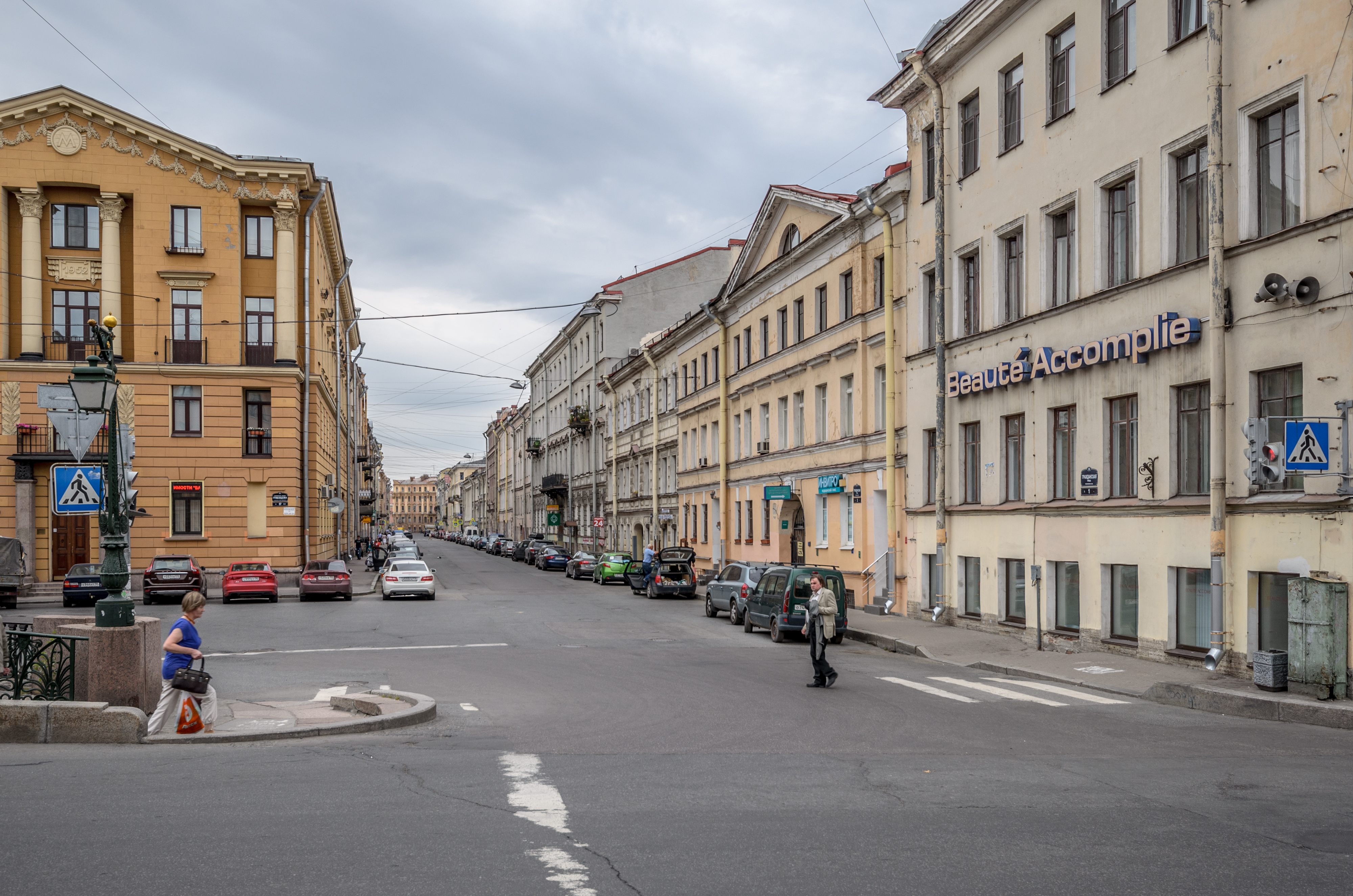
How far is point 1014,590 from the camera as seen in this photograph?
23.3 meters

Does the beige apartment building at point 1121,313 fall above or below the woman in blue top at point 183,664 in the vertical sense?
above

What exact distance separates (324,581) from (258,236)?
48.8 ft

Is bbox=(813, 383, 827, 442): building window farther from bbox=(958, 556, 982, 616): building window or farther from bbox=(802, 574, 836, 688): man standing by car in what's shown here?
bbox=(802, 574, 836, 688): man standing by car

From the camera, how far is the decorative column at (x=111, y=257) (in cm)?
4162

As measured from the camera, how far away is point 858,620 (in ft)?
89.8

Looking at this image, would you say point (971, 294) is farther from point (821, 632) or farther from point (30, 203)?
point (30, 203)

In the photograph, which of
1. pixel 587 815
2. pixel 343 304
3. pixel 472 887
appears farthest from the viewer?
pixel 343 304

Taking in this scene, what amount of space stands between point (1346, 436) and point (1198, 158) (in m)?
5.60

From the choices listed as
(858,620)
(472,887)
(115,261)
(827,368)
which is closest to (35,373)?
(115,261)

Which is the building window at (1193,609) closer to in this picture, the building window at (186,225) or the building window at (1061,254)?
the building window at (1061,254)

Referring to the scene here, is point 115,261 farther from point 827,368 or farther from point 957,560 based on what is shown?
point 957,560

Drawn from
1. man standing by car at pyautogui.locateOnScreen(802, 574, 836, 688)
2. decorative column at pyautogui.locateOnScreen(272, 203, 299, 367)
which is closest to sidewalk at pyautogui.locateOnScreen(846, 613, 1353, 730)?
man standing by car at pyautogui.locateOnScreen(802, 574, 836, 688)

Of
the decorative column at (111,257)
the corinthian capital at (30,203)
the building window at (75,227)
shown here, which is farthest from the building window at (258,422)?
the corinthian capital at (30,203)

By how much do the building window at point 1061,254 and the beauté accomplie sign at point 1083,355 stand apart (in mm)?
1130
